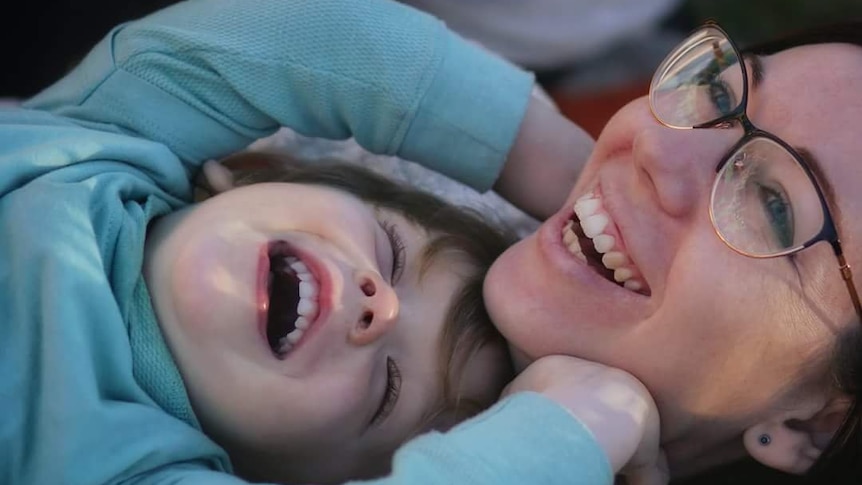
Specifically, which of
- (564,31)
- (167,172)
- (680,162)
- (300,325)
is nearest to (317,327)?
(300,325)

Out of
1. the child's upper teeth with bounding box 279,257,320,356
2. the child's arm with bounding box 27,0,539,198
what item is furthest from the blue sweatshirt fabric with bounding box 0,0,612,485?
the child's upper teeth with bounding box 279,257,320,356

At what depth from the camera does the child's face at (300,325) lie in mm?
824

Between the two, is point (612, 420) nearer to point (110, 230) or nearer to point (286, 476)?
point (286, 476)

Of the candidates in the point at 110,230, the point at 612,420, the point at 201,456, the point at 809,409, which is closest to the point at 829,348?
the point at 809,409

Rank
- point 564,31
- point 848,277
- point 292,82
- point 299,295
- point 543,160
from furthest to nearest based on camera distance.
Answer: point 564,31
point 543,160
point 292,82
point 299,295
point 848,277

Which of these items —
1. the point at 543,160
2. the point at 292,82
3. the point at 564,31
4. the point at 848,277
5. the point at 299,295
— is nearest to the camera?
the point at 848,277

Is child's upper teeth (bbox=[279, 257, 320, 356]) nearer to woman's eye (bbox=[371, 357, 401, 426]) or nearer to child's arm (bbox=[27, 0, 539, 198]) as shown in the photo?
woman's eye (bbox=[371, 357, 401, 426])

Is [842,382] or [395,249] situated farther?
[395,249]

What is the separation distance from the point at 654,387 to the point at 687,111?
0.90 feet

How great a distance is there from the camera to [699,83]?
36.9 inches

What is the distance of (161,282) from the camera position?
865 millimetres

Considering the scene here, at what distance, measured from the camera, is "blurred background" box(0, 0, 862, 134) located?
53.8 inches

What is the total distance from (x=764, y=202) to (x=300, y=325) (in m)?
0.44

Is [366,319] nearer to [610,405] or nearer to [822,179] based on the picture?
[610,405]
